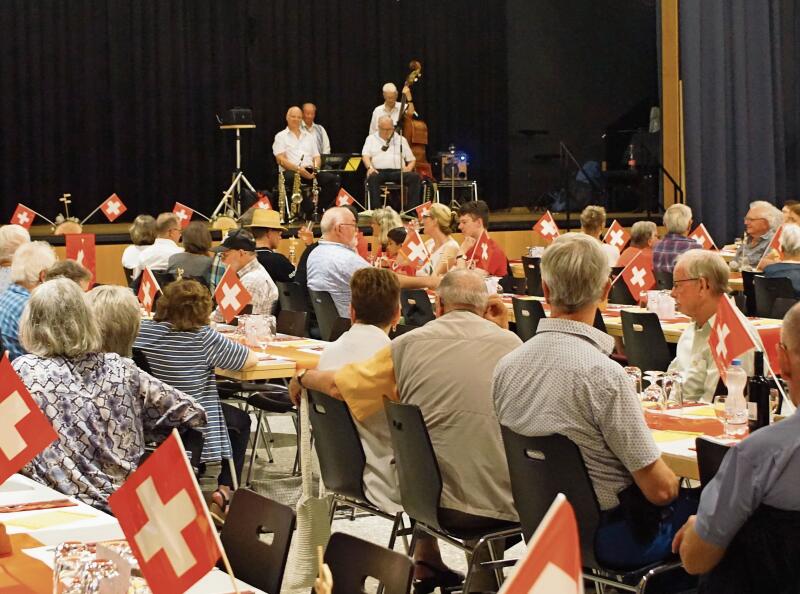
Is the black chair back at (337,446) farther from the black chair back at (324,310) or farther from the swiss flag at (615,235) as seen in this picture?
the swiss flag at (615,235)

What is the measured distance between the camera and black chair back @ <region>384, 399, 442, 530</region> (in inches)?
168

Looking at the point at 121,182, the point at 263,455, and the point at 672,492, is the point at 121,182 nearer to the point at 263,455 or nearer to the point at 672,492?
the point at 263,455

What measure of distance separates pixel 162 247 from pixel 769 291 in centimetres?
448

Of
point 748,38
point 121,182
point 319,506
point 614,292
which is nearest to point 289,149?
point 121,182

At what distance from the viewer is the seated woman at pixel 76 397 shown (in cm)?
431

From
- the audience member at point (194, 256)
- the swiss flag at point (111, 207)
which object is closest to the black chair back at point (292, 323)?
the audience member at point (194, 256)

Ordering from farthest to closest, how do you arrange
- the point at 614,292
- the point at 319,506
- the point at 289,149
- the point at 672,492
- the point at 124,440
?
the point at 289,149
the point at 614,292
the point at 319,506
the point at 124,440
the point at 672,492

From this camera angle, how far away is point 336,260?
9023 millimetres

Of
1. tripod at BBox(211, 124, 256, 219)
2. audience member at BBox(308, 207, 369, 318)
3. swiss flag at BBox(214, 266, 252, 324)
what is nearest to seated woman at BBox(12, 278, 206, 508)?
swiss flag at BBox(214, 266, 252, 324)

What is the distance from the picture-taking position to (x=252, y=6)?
1759cm

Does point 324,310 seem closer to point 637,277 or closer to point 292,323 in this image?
point 292,323

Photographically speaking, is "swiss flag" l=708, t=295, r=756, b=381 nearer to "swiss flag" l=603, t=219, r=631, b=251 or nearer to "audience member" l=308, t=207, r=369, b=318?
"audience member" l=308, t=207, r=369, b=318

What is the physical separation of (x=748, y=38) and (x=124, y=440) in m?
14.7

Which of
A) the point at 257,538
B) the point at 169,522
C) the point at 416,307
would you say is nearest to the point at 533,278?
the point at 416,307
